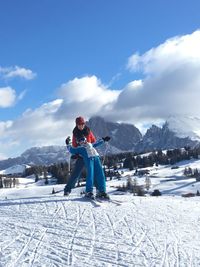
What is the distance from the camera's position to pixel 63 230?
14.0 metres

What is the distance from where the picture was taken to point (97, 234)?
13.6 m

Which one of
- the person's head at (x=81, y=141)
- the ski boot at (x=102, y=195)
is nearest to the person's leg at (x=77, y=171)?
the person's head at (x=81, y=141)

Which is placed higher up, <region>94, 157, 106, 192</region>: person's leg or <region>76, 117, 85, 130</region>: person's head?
<region>76, 117, 85, 130</region>: person's head

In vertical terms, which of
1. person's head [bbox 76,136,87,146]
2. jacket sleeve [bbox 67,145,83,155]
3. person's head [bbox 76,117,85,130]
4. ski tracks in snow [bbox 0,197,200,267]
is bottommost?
ski tracks in snow [bbox 0,197,200,267]

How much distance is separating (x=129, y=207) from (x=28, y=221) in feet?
13.1

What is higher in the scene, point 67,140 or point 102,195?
point 67,140

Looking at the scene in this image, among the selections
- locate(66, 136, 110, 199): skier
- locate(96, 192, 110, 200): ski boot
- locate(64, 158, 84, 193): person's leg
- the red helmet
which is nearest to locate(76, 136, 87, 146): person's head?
locate(66, 136, 110, 199): skier

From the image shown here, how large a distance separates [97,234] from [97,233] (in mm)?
94

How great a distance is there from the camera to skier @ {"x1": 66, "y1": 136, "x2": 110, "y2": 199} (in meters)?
18.5

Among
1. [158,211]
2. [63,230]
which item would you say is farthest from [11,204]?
[158,211]

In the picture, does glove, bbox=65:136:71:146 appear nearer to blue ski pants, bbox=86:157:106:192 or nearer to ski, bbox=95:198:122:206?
blue ski pants, bbox=86:157:106:192

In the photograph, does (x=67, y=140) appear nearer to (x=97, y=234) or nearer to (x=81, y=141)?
(x=81, y=141)

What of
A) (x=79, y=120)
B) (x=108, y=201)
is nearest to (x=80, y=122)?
(x=79, y=120)

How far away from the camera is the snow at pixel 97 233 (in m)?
11.7
